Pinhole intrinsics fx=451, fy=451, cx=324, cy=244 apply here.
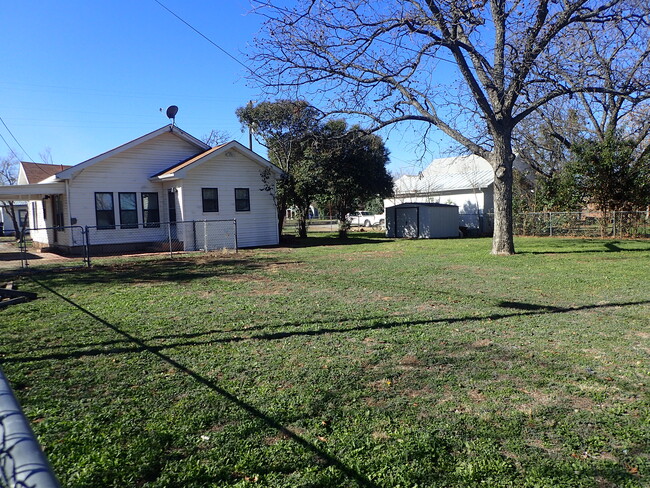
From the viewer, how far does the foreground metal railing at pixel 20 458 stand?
975mm

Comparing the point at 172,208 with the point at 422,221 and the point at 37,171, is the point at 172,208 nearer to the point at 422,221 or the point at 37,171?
the point at 37,171

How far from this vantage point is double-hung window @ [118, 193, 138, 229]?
18.6 metres

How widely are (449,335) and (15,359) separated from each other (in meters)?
5.01

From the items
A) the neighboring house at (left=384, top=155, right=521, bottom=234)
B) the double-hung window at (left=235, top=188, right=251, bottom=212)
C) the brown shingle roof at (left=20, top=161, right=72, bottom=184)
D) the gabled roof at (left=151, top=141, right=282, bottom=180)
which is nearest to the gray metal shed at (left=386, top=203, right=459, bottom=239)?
the neighboring house at (left=384, top=155, right=521, bottom=234)

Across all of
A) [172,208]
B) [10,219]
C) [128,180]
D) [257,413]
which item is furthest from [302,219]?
[10,219]

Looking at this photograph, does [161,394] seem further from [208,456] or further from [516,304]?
[516,304]

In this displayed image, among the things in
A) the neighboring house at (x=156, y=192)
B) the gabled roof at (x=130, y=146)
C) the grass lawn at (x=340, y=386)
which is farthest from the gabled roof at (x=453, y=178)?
the grass lawn at (x=340, y=386)

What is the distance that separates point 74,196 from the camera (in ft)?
57.0

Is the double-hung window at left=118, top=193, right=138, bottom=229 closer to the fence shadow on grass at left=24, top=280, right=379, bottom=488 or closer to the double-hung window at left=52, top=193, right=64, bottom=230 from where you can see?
the double-hung window at left=52, top=193, right=64, bottom=230

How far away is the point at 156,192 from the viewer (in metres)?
19.5

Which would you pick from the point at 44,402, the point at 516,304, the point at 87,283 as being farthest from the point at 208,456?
the point at 87,283

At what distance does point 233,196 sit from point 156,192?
3266 millimetres

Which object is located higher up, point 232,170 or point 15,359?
Result: point 232,170

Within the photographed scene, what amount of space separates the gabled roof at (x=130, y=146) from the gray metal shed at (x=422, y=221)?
1236 centimetres
